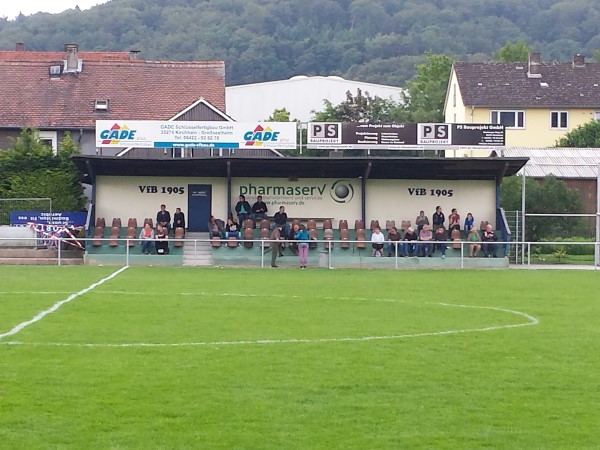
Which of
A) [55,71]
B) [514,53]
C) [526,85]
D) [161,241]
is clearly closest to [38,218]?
[161,241]

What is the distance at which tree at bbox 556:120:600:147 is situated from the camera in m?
70.1

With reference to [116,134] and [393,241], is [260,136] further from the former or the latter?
[393,241]

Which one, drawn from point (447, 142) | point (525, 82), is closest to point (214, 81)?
point (447, 142)

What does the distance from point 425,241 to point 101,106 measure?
25868 mm

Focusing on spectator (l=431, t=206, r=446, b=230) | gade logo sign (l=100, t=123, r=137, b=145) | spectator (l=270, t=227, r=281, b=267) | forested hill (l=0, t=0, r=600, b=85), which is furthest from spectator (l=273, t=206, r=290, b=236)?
forested hill (l=0, t=0, r=600, b=85)

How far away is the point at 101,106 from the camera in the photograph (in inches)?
2315

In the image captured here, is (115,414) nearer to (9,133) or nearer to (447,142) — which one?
(447,142)

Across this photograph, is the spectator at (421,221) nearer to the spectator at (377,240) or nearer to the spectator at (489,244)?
the spectator at (377,240)

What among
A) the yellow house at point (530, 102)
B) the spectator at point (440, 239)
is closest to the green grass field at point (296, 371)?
the spectator at point (440, 239)

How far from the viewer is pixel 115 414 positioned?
11.4 m

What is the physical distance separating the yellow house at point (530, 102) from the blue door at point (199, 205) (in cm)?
3789

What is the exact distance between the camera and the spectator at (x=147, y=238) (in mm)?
37500

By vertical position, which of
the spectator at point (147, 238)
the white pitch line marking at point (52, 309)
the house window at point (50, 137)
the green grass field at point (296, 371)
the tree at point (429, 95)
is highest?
the tree at point (429, 95)

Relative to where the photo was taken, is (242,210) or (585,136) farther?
(585,136)
